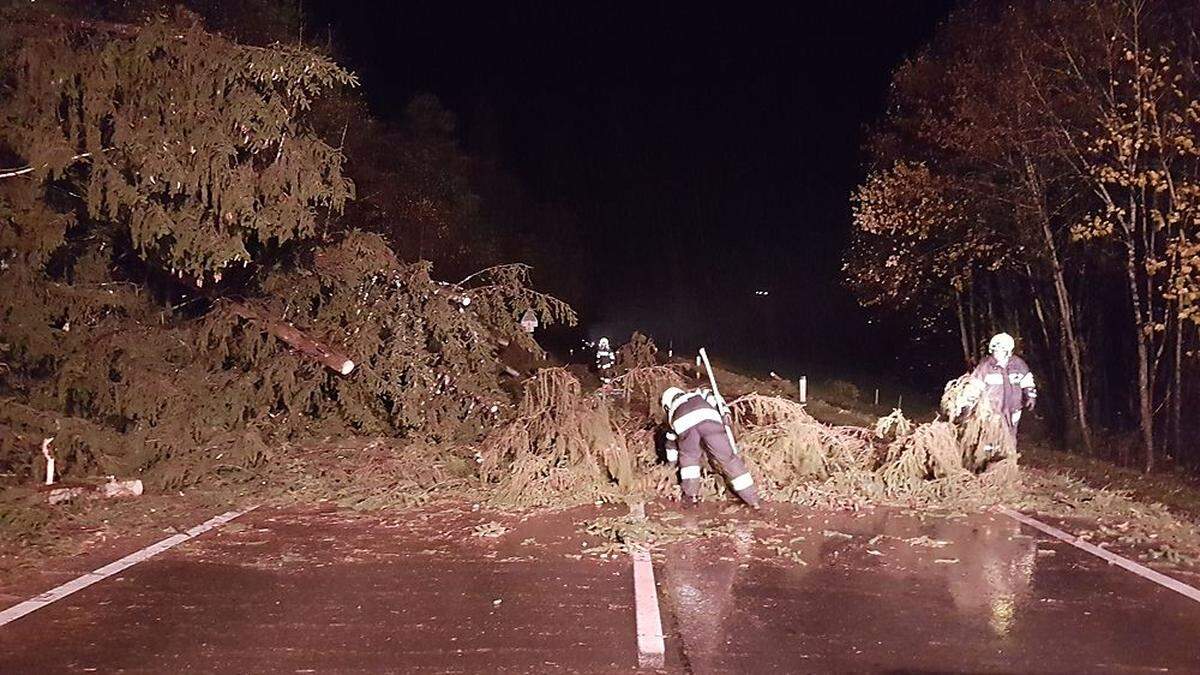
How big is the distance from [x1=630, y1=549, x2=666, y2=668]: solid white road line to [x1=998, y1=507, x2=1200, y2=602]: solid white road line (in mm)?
3157

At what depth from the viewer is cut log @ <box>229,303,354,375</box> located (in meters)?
10.7

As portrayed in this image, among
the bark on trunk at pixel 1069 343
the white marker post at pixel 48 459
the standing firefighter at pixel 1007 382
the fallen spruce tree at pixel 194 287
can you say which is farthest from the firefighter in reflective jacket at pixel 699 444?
the bark on trunk at pixel 1069 343

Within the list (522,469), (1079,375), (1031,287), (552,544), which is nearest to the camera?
→ (552,544)

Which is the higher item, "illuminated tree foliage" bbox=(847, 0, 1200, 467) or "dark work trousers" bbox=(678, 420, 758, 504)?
"illuminated tree foliage" bbox=(847, 0, 1200, 467)

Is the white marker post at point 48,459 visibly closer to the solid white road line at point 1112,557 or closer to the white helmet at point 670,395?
the white helmet at point 670,395

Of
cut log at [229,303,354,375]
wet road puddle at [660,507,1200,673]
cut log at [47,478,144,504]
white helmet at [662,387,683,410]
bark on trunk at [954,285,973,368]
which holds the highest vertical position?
bark on trunk at [954,285,973,368]

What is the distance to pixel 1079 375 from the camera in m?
17.2

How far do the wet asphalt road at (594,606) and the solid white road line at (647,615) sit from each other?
0.06 m

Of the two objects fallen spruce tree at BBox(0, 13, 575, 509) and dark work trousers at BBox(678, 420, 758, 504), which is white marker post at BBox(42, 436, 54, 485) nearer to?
fallen spruce tree at BBox(0, 13, 575, 509)

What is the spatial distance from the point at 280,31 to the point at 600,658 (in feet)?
41.6

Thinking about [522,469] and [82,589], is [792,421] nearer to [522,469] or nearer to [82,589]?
[522,469]

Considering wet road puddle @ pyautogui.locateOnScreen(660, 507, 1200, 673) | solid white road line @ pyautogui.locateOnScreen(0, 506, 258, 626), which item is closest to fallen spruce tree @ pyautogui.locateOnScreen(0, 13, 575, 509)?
solid white road line @ pyautogui.locateOnScreen(0, 506, 258, 626)

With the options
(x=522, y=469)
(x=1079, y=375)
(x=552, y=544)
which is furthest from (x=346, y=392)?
(x=1079, y=375)

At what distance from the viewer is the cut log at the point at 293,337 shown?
10.7m
